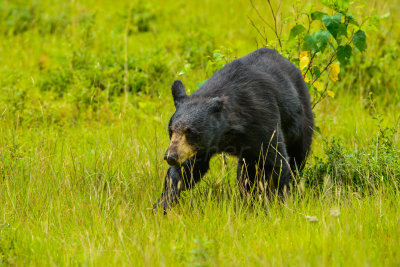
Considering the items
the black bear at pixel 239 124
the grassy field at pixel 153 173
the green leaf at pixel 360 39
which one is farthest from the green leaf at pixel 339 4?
the black bear at pixel 239 124

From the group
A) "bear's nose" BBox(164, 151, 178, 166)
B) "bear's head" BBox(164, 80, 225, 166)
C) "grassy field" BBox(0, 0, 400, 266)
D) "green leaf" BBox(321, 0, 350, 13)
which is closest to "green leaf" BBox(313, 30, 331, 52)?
"green leaf" BBox(321, 0, 350, 13)

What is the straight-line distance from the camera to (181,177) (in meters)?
4.42

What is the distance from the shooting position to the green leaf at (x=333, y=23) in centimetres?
471

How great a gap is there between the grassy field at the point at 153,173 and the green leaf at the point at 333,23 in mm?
493

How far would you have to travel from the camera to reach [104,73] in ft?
24.5

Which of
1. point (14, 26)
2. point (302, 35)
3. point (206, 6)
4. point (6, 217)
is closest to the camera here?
point (6, 217)

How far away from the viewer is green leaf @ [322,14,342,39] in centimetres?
471

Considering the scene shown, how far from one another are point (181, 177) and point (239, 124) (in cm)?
62

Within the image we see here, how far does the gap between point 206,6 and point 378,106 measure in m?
5.62

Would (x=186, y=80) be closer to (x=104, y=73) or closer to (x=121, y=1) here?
(x=104, y=73)

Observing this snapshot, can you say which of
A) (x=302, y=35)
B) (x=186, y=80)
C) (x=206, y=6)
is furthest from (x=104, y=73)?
(x=206, y=6)

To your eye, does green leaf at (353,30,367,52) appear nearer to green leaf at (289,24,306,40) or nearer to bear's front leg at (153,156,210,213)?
green leaf at (289,24,306,40)

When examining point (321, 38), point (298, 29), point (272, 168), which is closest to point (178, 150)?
point (272, 168)

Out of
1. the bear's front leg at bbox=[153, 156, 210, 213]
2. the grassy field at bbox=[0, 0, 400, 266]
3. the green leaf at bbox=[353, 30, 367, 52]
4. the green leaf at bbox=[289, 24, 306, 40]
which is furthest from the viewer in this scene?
the green leaf at bbox=[289, 24, 306, 40]
